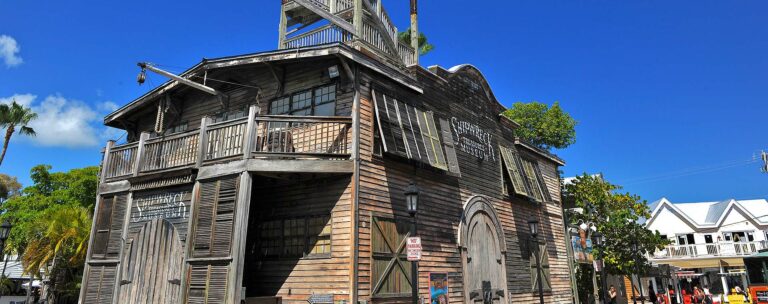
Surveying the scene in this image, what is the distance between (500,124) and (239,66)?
1098 cm

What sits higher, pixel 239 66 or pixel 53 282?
pixel 239 66

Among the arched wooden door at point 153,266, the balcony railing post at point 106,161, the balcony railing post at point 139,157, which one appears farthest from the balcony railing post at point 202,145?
the balcony railing post at point 106,161

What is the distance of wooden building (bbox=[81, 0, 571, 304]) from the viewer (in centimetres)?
1121

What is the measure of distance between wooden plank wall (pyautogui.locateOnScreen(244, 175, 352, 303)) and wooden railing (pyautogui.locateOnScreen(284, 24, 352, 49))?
212 inches

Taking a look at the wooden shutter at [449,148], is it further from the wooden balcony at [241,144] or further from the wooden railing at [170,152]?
the wooden railing at [170,152]

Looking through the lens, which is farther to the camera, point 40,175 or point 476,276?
point 40,175

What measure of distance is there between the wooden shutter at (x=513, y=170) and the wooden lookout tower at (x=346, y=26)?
5.27 m

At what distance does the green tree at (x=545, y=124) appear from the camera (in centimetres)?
3575

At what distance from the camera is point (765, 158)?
33.6 m

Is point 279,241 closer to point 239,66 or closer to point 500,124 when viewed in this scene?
point 239,66

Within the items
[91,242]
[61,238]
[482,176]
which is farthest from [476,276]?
[61,238]

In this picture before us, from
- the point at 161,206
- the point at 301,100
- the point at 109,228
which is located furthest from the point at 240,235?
the point at 109,228

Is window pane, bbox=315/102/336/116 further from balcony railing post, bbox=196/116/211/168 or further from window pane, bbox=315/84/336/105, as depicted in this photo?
balcony railing post, bbox=196/116/211/168

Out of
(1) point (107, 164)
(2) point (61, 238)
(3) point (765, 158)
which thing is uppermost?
(3) point (765, 158)
